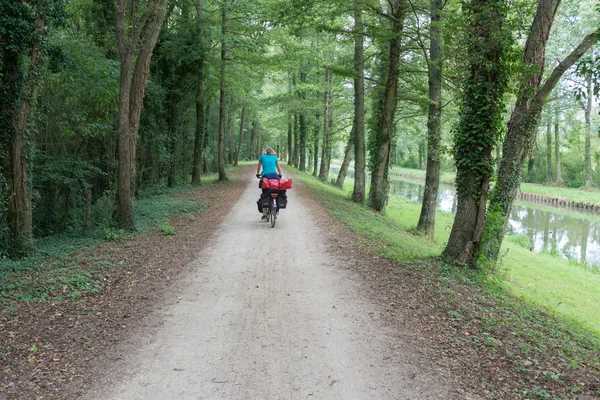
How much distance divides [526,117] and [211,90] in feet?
55.1

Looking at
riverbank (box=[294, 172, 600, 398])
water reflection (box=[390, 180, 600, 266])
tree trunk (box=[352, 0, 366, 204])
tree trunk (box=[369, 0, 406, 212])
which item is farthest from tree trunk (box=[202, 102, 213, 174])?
riverbank (box=[294, 172, 600, 398])

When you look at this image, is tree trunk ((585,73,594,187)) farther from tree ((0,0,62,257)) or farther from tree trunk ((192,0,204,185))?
tree ((0,0,62,257))

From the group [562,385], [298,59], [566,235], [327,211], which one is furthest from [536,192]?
[562,385]

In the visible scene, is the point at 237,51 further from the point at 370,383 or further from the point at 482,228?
the point at 370,383

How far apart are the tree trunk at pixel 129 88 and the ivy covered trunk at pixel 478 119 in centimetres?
692

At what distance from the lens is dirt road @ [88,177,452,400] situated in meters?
3.63

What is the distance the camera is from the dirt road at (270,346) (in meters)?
3.63

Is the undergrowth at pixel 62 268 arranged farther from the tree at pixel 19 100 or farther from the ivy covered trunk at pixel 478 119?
the ivy covered trunk at pixel 478 119

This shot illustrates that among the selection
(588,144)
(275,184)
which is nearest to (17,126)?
(275,184)

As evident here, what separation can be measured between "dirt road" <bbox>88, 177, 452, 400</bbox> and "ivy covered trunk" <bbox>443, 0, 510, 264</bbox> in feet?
8.48

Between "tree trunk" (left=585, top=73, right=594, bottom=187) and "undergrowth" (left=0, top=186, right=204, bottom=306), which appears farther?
"tree trunk" (left=585, top=73, right=594, bottom=187)

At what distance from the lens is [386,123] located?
1598 cm

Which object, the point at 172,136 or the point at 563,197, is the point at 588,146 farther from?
the point at 172,136

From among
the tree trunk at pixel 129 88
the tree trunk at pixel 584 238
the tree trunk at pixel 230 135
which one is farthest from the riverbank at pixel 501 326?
the tree trunk at pixel 230 135
